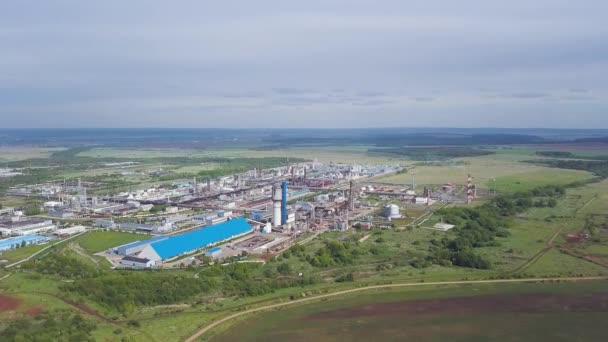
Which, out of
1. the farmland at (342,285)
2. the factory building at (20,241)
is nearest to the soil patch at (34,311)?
the farmland at (342,285)

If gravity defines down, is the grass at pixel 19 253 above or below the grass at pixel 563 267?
below

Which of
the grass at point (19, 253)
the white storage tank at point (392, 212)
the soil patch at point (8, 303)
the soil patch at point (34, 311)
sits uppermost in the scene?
the white storage tank at point (392, 212)

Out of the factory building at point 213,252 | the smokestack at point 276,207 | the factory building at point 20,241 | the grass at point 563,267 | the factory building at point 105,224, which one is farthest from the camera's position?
the factory building at point 105,224

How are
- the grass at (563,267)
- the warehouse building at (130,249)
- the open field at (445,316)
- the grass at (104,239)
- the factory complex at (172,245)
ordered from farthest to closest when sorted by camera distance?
the grass at (104,239) < the warehouse building at (130,249) < the factory complex at (172,245) < the grass at (563,267) < the open field at (445,316)

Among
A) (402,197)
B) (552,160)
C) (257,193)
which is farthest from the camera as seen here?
(552,160)

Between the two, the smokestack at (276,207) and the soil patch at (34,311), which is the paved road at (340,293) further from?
the smokestack at (276,207)

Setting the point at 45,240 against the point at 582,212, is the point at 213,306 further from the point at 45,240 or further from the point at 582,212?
the point at 582,212

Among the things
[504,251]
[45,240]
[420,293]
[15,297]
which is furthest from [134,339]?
[504,251]

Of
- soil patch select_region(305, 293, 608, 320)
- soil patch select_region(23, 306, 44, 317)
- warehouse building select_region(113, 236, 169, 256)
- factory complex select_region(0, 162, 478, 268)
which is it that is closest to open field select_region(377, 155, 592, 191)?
factory complex select_region(0, 162, 478, 268)

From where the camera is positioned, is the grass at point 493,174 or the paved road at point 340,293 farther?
the grass at point 493,174
